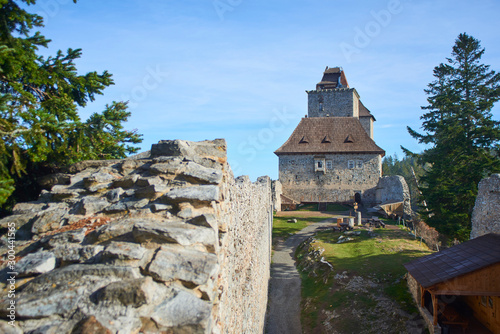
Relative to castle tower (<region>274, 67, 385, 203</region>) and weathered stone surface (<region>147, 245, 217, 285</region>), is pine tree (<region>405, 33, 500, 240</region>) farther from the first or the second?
weathered stone surface (<region>147, 245, 217, 285</region>)

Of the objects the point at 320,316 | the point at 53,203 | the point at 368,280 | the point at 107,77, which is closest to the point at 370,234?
the point at 368,280

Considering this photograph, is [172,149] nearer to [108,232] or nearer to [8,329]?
[108,232]

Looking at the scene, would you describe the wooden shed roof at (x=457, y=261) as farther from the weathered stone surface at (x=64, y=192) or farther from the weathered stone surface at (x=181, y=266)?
the weathered stone surface at (x=64, y=192)

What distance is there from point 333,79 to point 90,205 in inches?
2134

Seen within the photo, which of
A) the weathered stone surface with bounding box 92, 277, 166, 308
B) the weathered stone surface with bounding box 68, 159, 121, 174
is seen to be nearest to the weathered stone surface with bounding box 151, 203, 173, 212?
the weathered stone surface with bounding box 92, 277, 166, 308

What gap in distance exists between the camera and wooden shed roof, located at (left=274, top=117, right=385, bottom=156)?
140ft

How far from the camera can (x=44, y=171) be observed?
679cm

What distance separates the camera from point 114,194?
4961mm

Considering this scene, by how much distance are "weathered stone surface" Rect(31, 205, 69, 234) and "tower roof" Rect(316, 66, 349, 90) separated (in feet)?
168

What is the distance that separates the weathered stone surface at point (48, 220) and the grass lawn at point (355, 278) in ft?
42.4

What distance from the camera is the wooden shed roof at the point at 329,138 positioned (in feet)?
140

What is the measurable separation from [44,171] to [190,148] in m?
3.09

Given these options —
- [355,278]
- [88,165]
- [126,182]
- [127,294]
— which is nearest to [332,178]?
[355,278]

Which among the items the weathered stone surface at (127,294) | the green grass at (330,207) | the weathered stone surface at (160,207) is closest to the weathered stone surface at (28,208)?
the weathered stone surface at (160,207)
